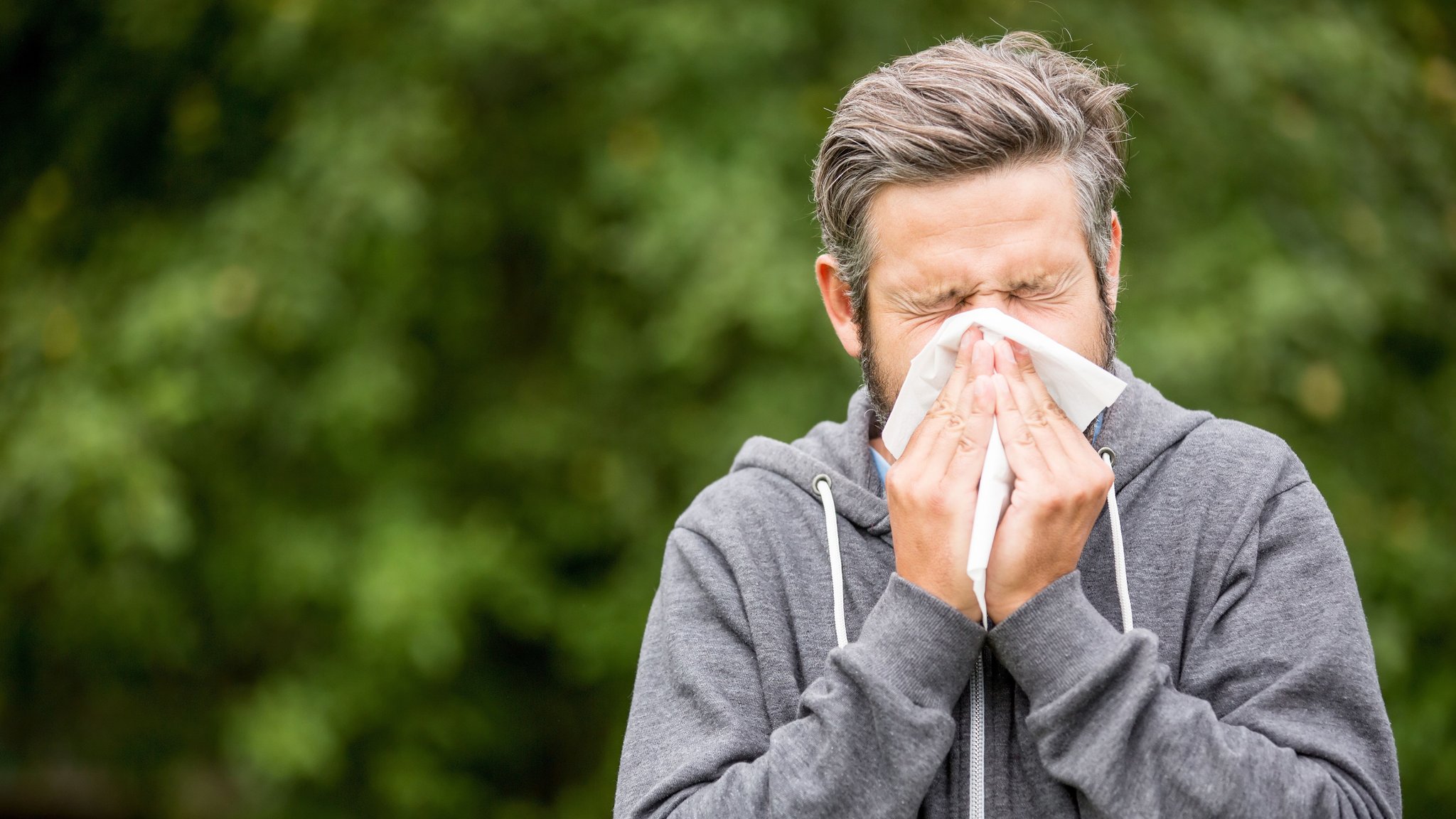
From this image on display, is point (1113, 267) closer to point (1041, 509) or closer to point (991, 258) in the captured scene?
point (991, 258)

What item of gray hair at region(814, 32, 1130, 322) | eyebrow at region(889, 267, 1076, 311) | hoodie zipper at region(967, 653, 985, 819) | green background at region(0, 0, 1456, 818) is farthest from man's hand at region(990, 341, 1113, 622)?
green background at region(0, 0, 1456, 818)

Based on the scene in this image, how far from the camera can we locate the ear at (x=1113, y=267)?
71.7 inches

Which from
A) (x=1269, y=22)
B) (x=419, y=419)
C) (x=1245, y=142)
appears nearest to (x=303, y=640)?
(x=419, y=419)

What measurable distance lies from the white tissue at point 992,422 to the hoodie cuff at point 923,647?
50 millimetres

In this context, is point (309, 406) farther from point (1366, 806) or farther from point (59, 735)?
point (1366, 806)

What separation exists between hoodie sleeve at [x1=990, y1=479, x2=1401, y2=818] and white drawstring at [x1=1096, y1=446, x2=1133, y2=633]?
9 centimetres

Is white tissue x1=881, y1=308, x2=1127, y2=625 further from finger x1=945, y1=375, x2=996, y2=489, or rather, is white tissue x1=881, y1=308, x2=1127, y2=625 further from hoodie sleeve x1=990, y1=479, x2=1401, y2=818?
hoodie sleeve x1=990, y1=479, x2=1401, y2=818

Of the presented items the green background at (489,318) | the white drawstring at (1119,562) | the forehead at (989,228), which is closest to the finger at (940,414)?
the forehead at (989,228)

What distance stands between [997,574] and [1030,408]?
0.73ft

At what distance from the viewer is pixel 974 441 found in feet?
5.16

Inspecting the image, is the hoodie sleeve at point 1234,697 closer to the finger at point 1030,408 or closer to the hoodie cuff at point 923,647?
the hoodie cuff at point 923,647

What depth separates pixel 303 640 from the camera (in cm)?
545

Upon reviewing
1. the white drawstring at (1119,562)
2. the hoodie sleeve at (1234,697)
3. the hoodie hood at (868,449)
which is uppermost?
the hoodie hood at (868,449)

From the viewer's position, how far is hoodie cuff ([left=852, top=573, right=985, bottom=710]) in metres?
1.49
